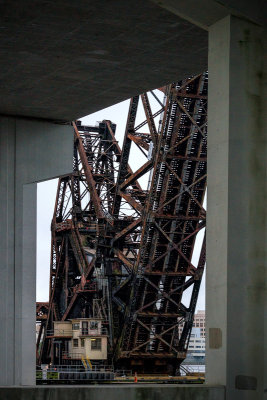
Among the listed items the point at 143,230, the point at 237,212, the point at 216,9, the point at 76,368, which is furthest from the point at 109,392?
the point at 76,368

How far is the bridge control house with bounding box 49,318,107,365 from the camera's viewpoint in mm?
54013

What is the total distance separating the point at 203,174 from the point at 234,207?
101 ft

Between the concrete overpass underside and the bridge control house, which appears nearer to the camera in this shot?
the concrete overpass underside

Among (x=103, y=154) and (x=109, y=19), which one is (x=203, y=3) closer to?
(x=109, y=19)

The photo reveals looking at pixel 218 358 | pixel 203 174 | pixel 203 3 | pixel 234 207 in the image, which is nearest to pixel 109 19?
pixel 203 3

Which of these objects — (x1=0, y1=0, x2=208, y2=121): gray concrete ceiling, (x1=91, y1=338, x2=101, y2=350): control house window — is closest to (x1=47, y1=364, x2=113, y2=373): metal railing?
(x1=91, y1=338, x2=101, y2=350): control house window

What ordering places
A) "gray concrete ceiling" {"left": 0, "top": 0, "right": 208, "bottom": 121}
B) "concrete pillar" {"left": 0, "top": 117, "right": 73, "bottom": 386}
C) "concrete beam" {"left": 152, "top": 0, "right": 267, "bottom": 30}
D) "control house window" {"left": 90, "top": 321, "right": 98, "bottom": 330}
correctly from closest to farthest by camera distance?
"concrete beam" {"left": 152, "top": 0, "right": 267, "bottom": 30} < "gray concrete ceiling" {"left": 0, "top": 0, "right": 208, "bottom": 121} < "concrete pillar" {"left": 0, "top": 117, "right": 73, "bottom": 386} < "control house window" {"left": 90, "top": 321, "right": 98, "bottom": 330}

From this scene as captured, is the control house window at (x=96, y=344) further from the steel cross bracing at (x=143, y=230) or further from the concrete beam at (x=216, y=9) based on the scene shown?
the concrete beam at (x=216, y=9)

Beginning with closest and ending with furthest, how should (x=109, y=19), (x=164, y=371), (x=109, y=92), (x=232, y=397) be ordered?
(x=232, y=397)
(x=109, y=19)
(x=109, y=92)
(x=164, y=371)

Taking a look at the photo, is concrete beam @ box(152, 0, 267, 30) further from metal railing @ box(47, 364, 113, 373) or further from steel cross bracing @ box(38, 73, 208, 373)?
metal railing @ box(47, 364, 113, 373)

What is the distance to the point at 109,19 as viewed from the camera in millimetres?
17391

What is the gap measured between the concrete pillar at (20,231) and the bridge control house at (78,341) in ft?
88.4

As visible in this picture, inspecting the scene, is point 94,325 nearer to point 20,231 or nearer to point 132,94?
point 20,231

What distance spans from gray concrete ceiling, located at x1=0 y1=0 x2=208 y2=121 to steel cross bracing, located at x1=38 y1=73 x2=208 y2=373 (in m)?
18.0
